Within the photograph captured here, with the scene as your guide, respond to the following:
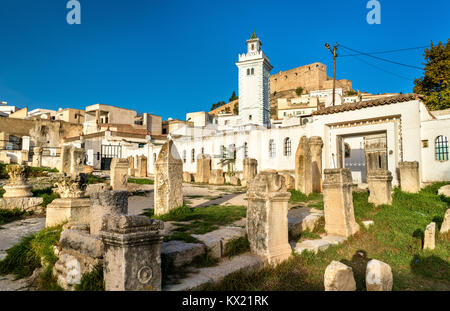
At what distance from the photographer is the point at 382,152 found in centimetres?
1727

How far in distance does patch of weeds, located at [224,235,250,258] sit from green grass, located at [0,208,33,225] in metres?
7.46

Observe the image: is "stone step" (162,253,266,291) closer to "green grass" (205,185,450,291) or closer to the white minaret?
"green grass" (205,185,450,291)

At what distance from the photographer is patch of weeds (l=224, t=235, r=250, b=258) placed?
17.1ft

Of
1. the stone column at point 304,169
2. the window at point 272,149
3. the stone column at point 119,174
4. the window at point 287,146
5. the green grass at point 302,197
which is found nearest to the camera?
the green grass at point 302,197

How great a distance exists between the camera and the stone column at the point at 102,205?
16.4 ft

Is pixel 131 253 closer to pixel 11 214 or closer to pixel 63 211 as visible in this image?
pixel 63 211

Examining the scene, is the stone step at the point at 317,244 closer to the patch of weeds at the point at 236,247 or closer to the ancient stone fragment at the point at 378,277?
the patch of weeds at the point at 236,247

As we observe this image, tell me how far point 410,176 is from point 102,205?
12525mm

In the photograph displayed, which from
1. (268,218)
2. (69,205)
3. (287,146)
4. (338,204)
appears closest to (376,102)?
(287,146)

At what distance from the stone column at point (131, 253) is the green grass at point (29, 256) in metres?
1.81

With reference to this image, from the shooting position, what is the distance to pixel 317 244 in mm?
6320

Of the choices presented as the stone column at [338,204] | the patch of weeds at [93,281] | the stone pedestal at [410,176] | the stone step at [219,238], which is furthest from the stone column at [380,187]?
the patch of weeds at [93,281]
